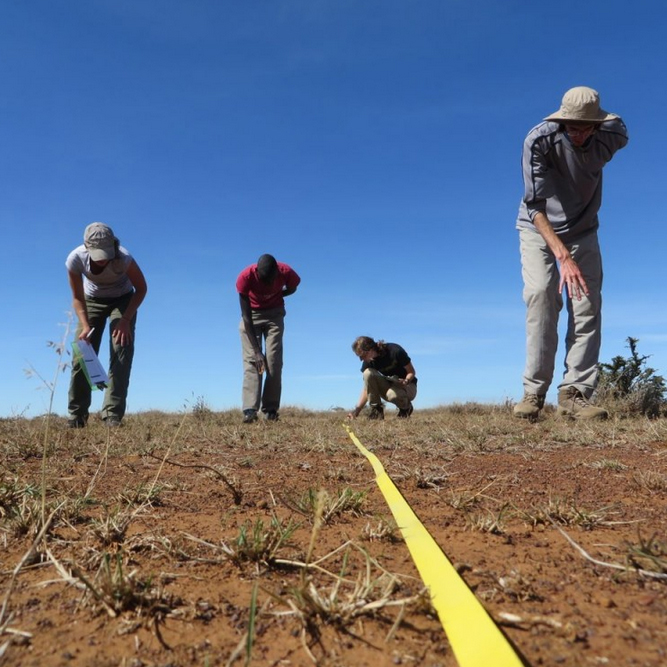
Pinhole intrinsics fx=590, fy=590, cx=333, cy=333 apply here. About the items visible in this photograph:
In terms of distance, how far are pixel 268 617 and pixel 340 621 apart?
0.48 feet

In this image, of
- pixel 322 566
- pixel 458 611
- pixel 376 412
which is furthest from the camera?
pixel 376 412

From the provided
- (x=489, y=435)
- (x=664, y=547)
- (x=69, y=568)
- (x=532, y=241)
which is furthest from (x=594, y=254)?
(x=69, y=568)

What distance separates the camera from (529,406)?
4.82m

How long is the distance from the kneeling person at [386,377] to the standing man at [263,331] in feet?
4.09

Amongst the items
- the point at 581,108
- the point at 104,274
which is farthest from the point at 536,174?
the point at 104,274

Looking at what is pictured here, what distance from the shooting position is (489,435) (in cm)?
395

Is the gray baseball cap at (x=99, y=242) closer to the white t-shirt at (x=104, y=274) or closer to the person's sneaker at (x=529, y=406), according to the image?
the white t-shirt at (x=104, y=274)

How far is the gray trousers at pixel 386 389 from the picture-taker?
796 cm

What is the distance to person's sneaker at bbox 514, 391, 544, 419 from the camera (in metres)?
4.81

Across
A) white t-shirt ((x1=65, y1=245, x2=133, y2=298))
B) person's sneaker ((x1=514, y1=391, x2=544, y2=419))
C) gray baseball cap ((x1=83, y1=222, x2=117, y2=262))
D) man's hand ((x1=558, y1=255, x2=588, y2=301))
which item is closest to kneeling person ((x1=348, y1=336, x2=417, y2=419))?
person's sneaker ((x1=514, y1=391, x2=544, y2=419))

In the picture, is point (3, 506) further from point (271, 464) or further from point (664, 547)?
point (664, 547)

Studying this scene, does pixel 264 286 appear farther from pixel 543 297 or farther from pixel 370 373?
pixel 543 297

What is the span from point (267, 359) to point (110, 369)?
6.36ft

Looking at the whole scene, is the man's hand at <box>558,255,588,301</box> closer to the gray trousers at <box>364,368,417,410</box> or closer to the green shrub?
the green shrub
